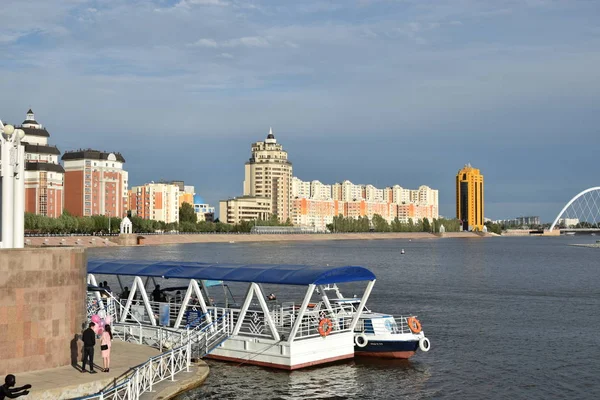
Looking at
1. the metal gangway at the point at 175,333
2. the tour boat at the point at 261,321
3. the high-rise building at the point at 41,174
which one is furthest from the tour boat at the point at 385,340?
the high-rise building at the point at 41,174

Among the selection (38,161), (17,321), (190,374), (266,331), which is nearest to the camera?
(17,321)

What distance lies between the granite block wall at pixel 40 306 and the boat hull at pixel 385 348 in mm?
13172

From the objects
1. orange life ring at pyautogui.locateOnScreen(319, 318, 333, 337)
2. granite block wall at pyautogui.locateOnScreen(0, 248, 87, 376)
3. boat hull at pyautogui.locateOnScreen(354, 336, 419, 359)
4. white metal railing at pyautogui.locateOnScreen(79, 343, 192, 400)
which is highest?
granite block wall at pyautogui.locateOnScreen(0, 248, 87, 376)

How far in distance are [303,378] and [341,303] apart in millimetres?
6955

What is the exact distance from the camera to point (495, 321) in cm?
4656

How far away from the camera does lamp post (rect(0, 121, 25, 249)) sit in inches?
Answer: 893

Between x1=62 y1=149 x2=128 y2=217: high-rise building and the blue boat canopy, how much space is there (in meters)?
159

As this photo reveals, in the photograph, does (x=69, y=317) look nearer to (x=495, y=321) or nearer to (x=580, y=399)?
(x=580, y=399)

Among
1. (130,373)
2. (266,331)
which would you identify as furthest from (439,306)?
(130,373)

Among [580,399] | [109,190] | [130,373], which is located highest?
[109,190]

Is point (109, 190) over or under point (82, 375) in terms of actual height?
over

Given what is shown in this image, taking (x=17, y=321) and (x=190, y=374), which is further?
(x=190, y=374)

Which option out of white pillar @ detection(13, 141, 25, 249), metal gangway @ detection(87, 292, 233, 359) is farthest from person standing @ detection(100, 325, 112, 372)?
metal gangway @ detection(87, 292, 233, 359)

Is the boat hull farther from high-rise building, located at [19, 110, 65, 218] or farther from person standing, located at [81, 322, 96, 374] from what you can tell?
high-rise building, located at [19, 110, 65, 218]
